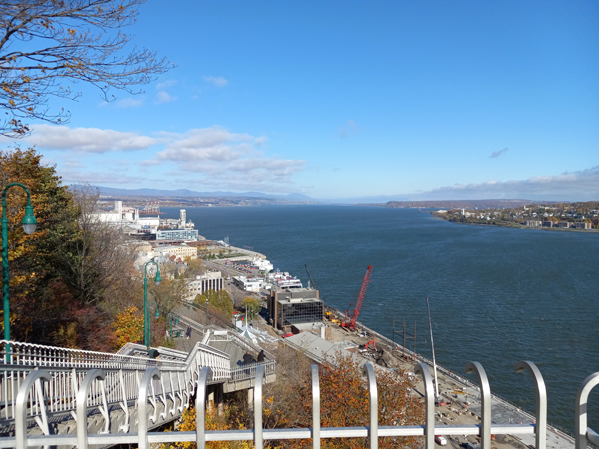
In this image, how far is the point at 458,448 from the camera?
596 inches

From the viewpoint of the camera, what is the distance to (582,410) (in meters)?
1.42

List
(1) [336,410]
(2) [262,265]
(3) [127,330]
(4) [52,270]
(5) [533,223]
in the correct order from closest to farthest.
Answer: (1) [336,410], (3) [127,330], (4) [52,270], (2) [262,265], (5) [533,223]

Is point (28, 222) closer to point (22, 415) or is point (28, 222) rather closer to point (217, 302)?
point (22, 415)

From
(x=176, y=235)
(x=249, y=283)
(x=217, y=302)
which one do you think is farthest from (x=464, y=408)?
(x=176, y=235)

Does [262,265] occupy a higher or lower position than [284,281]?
lower

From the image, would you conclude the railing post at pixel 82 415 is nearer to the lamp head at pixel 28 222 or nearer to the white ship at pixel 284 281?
the lamp head at pixel 28 222

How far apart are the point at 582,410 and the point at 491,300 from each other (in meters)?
35.5

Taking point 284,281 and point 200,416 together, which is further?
point 284,281

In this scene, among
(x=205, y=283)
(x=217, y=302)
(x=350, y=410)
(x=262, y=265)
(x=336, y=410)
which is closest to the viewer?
(x=350, y=410)

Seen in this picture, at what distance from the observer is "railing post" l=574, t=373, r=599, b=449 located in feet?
4.61

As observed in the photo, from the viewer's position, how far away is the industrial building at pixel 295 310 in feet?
104

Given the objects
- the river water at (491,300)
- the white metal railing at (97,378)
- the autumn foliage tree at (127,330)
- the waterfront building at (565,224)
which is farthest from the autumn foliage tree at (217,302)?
the waterfront building at (565,224)

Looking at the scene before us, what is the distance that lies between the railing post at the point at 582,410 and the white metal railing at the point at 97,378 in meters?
3.21

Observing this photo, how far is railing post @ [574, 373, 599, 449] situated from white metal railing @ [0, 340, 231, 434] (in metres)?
3.21
